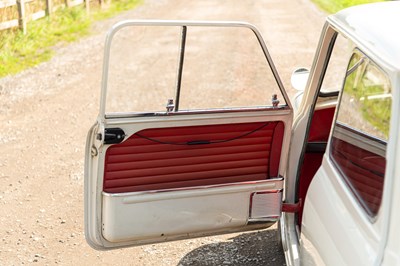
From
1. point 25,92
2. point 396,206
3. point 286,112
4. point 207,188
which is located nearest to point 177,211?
point 207,188

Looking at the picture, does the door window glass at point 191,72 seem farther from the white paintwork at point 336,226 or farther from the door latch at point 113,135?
the white paintwork at point 336,226

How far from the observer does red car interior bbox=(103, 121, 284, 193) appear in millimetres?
3559

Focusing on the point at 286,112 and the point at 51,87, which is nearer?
the point at 286,112

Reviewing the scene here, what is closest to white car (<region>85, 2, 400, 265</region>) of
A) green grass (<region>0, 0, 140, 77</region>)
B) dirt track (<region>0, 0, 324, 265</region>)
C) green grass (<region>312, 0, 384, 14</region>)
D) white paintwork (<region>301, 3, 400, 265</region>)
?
white paintwork (<region>301, 3, 400, 265</region>)

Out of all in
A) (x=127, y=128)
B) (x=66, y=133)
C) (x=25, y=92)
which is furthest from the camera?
(x=25, y=92)

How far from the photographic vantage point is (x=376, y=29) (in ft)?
9.37

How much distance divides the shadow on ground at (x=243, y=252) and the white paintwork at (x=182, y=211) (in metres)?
1.18

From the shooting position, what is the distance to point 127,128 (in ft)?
11.3

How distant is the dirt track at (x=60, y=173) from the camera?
5074 millimetres

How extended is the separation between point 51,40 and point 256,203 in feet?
33.5

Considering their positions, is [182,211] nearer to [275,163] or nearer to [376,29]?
[275,163]

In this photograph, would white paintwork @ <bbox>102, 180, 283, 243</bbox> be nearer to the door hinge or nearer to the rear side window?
the door hinge

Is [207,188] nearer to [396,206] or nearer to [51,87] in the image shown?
[396,206]

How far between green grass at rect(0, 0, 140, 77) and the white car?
7.55 metres
